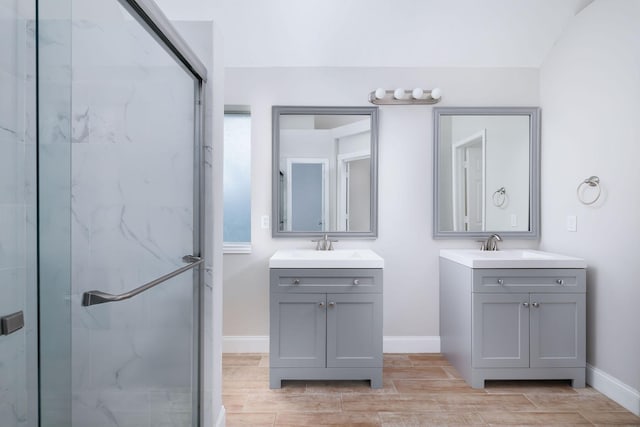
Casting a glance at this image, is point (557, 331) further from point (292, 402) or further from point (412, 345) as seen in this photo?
point (292, 402)

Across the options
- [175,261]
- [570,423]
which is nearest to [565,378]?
[570,423]

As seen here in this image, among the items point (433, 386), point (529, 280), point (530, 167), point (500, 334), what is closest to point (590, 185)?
point (530, 167)

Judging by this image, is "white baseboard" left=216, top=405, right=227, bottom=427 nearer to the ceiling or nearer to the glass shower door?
the glass shower door

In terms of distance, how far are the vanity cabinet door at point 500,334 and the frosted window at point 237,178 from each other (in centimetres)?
181

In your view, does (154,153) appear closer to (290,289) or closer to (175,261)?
(175,261)

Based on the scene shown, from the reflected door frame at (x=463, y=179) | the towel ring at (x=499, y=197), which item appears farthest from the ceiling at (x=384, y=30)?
the towel ring at (x=499, y=197)

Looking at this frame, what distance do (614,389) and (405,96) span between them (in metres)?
2.31

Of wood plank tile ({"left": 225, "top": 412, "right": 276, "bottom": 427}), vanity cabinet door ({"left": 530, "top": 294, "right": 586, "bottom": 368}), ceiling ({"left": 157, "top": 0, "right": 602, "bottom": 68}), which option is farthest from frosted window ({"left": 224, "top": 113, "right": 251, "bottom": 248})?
vanity cabinet door ({"left": 530, "top": 294, "right": 586, "bottom": 368})

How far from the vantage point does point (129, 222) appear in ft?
3.76

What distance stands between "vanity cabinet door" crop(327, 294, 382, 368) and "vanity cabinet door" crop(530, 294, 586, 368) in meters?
0.99

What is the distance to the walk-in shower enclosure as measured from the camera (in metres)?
0.80

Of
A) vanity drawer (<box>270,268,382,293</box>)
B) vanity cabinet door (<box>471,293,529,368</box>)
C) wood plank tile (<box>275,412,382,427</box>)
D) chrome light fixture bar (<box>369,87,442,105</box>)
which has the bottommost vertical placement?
wood plank tile (<box>275,412,382,427</box>)

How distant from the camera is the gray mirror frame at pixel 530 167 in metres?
2.87

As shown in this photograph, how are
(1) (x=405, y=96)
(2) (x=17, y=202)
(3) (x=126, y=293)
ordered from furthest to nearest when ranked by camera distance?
(1) (x=405, y=96), (3) (x=126, y=293), (2) (x=17, y=202)
